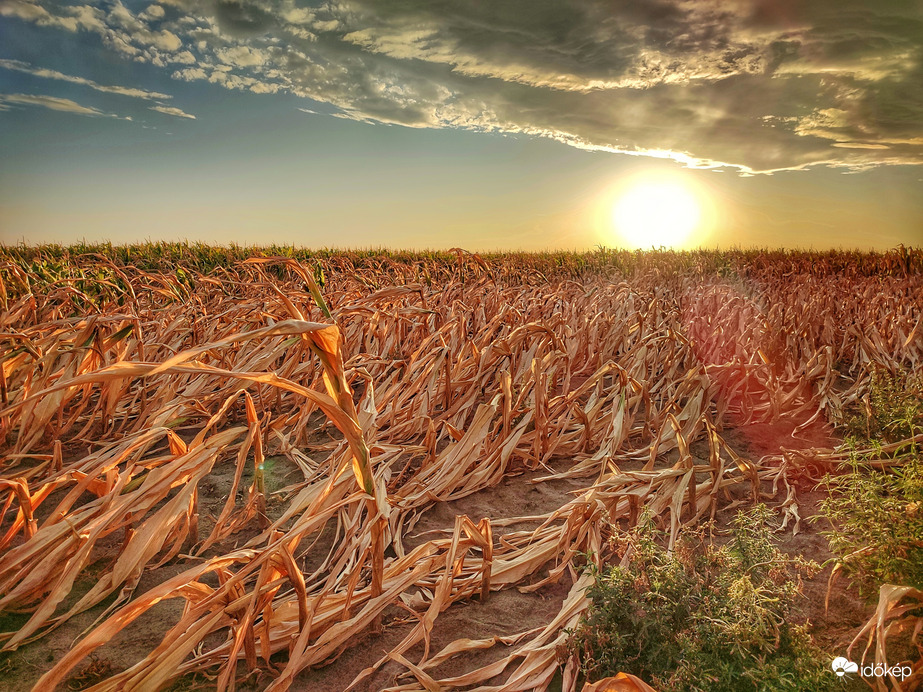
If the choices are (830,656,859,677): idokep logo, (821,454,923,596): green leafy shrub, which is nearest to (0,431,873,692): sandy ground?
(830,656,859,677): idokep logo

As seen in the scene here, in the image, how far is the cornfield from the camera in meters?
1.65

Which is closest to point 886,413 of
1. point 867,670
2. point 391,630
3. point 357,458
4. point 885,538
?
point 885,538

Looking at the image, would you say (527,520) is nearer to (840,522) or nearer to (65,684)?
(840,522)

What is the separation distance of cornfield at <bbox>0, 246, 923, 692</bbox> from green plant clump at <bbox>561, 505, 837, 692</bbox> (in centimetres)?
22

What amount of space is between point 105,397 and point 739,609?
343 centimetres

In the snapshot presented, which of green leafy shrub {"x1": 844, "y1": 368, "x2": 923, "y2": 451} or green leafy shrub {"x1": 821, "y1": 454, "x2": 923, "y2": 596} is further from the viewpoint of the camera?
green leafy shrub {"x1": 844, "y1": 368, "x2": 923, "y2": 451}

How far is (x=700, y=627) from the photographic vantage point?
4.88ft

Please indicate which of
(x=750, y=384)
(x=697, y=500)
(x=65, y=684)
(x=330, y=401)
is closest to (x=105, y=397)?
(x=65, y=684)

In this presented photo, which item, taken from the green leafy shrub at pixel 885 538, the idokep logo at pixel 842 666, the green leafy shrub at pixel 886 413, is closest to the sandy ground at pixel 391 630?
the idokep logo at pixel 842 666

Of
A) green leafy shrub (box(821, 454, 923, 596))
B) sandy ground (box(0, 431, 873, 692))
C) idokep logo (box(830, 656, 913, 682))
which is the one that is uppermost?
green leafy shrub (box(821, 454, 923, 596))

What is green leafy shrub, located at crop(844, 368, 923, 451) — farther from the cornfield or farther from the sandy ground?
the sandy ground

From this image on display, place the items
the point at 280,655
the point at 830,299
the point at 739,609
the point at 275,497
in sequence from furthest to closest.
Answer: the point at 830,299 → the point at 275,497 → the point at 280,655 → the point at 739,609

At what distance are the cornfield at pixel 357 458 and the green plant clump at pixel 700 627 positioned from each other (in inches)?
8.8

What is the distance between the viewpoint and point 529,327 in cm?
332
